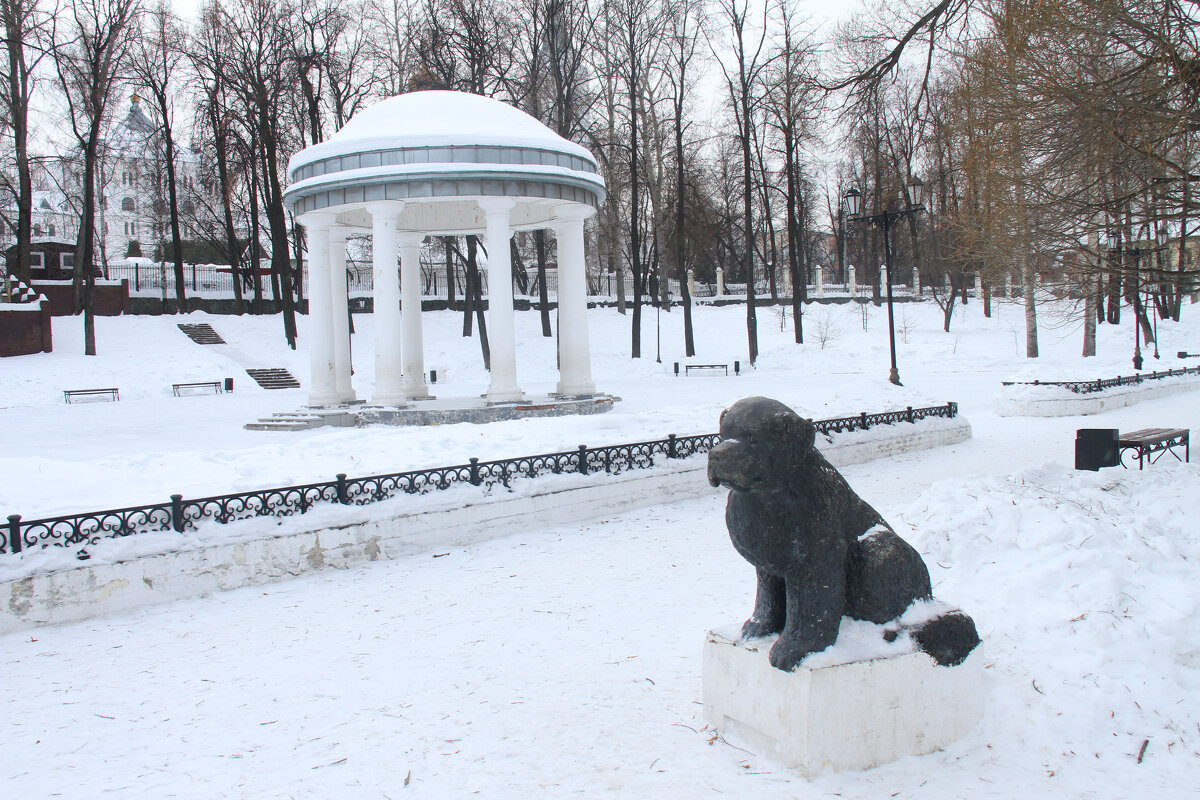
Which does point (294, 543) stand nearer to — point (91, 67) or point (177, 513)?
point (177, 513)

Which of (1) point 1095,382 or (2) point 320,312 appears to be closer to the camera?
(2) point 320,312

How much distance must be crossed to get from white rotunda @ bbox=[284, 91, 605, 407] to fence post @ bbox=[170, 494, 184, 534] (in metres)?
8.77

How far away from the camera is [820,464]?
3707 millimetres

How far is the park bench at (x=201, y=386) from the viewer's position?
81.9ft

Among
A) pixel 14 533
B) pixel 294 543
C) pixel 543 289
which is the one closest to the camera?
pixel 14 533

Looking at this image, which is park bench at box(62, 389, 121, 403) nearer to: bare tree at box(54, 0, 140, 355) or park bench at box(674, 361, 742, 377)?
bare tree at box(54, 0, 140, 355)

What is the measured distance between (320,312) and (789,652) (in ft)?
48.4

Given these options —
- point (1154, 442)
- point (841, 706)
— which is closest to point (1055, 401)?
point (1154, 442)

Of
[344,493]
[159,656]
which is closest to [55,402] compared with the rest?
[344,493]

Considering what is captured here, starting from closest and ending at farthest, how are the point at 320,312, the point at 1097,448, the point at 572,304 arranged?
the point at 1097,448
the point at 320,312
the point at 572,304

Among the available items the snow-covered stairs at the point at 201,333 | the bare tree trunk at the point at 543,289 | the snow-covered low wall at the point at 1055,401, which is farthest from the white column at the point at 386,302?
the snow-covered stairs at the point at 201,333

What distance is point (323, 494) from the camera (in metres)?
7.67

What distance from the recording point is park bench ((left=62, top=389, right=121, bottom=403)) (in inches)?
894

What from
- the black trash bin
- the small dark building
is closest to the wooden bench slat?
the small dark building
